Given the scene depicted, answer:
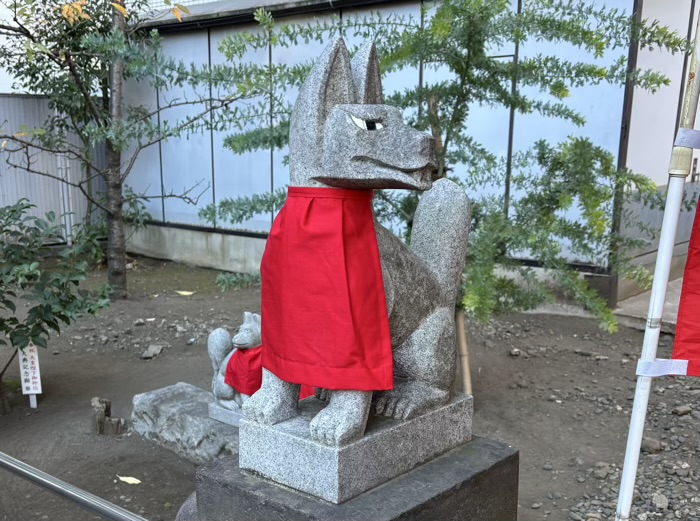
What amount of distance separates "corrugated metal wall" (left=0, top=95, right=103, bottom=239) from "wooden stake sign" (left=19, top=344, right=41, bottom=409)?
16.9 ft

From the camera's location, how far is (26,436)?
4.27 metres

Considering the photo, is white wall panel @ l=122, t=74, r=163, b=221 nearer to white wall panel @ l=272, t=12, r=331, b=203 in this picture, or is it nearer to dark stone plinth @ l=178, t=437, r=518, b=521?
white wall panel @ l=272, t=12, r=331, b=203

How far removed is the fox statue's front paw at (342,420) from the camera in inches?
71.2

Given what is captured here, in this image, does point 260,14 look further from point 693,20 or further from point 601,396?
point 693,20

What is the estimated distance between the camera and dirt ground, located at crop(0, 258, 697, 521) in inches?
142

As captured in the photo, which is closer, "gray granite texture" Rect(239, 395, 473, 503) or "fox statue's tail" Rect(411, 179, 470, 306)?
"gray granite texture" Rect(239, 395, 473, 503)

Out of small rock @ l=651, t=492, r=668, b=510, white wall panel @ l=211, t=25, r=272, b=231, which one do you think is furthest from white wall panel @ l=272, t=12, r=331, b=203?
small rock @ l=651, t=492, r=668, b=510

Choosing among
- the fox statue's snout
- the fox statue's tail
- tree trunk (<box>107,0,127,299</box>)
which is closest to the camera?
the fox statue's snout

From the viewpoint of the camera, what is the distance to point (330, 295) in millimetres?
1799

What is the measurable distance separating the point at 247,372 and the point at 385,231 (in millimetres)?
2039

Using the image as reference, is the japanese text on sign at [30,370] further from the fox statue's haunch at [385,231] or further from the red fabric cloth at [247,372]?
the fox statue's haunch at [385,231]

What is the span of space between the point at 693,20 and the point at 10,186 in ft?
30.6

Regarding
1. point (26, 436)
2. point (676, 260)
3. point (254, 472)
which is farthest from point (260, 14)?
point (676, 260)

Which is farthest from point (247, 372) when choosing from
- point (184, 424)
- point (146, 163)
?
point (146, 163)
